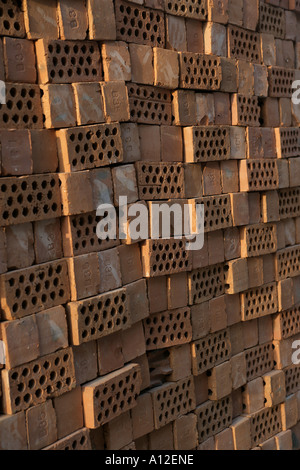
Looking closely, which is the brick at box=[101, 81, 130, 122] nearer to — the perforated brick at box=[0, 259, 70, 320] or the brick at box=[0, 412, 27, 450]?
the perforated brick at box=[0, 259, 70, 320]

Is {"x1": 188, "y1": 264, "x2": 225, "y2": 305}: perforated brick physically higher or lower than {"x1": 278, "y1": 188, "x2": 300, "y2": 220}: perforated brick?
lower

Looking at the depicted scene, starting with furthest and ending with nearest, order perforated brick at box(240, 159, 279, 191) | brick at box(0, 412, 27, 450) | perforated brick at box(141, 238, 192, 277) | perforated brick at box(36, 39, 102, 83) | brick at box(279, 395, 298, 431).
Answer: brick at box(279, 395, 298, 431) < perforated brick at box(240, 159, 279, 191) < perforated brick at box(141, 238, 192, 277) < perforated brick at box(36, 39, 102, 83) < brick at box(0, 412, 27, 450)

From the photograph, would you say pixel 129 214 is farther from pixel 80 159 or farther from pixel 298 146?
pixel 298 146

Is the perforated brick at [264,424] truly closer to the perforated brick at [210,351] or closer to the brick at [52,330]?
the perforated brick at [210,351]

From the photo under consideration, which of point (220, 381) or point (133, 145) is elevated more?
point (133, 145)

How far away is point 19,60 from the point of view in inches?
110

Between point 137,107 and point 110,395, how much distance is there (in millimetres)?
1495

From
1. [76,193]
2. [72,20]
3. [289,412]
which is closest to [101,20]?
[72,20]

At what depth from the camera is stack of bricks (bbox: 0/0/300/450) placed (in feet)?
9.18

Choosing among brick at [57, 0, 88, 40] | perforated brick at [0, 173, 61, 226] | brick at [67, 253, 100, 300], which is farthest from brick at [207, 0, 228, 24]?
brick at [67, 253, 100, 300]

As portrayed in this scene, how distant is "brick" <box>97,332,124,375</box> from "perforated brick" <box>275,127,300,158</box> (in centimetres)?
178

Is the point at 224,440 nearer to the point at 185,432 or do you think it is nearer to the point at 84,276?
the point at 185,432

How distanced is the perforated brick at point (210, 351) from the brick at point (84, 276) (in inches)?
35.2

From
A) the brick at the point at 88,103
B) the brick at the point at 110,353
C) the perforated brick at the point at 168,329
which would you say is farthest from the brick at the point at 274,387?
the brick at the point at 88,103
